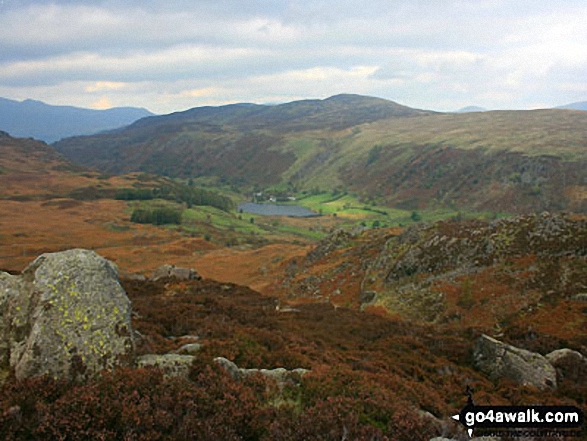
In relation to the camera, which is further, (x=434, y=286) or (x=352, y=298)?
(x=352, y=298)

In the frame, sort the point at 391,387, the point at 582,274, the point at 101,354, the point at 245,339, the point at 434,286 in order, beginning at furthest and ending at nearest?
the point at 434,286, the point at 582,274, the point at 245,339, the point at 391,387, the point at 101,354

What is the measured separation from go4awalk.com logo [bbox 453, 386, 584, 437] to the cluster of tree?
18100 centimetres

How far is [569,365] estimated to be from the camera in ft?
56.5

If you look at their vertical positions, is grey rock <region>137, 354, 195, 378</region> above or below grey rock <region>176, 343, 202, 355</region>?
above

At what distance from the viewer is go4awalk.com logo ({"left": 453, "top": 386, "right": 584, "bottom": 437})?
9883mm

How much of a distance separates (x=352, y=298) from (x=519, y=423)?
3328cm

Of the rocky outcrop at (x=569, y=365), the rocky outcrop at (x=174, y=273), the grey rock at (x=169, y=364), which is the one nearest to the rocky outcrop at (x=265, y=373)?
the grey rock at (x=169, y=364)

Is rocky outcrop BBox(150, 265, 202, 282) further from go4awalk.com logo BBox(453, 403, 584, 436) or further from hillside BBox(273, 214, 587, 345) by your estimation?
go4awalk.com logo BBox(453, 403, 584, 436)

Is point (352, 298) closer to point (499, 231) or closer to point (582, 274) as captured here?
point (499, 231)

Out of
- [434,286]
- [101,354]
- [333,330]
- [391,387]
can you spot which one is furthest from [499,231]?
[101,354]

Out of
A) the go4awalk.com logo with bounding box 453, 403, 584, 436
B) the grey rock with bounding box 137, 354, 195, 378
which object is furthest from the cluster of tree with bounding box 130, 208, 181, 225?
the go4awalk.com logo with bounding box 453, 403, 584, 436

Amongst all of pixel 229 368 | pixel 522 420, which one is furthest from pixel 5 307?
pixel 522 420

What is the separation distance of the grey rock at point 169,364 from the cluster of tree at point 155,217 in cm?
17741

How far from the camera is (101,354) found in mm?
9969
